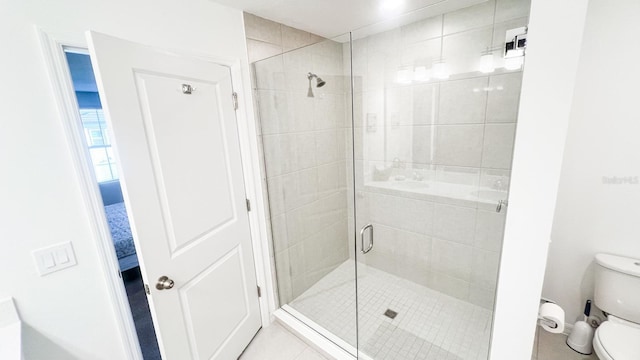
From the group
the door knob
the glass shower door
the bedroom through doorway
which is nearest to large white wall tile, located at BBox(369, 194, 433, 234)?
the glass shower door

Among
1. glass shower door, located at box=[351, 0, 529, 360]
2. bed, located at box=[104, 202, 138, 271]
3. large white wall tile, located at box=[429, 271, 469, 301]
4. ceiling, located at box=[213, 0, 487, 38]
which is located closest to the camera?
ceiling, located at box=[213, 0, 487, 38]

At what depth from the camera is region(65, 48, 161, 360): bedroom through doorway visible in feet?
6.00

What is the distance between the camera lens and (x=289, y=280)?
2.21m

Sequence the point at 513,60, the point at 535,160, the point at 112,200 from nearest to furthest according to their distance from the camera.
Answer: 1. the point at 535,160
2. the point at 513,60
3. the point at 112,200

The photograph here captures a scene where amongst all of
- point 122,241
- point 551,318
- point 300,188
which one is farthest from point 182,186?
point 551,318

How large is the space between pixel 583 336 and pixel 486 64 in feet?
6.32

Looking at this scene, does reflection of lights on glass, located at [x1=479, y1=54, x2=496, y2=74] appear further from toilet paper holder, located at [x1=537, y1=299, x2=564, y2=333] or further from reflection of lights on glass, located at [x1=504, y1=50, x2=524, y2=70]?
toilet paper holder, located at [x1=537, y1=299, x2=564, y2=333]

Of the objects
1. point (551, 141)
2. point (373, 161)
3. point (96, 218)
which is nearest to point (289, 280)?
point (373, 161)

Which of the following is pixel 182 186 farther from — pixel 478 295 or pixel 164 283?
pixel 478 295

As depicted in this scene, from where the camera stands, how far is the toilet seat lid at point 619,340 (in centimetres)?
122

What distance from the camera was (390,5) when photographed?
159cm

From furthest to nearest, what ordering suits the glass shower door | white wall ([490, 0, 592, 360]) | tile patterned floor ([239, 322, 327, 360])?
tile patterned floor ([239, 322, 327, 360]) < the glass shower door < white wall ([490, 0, 592, 360])

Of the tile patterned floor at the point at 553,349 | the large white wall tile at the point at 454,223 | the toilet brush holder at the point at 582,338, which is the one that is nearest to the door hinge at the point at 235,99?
the large white wall tile at the point at 454,223

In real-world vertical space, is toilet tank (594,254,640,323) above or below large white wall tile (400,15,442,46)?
below
